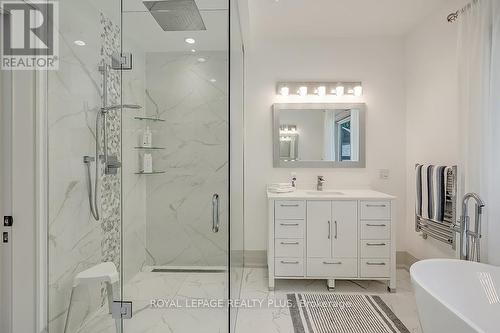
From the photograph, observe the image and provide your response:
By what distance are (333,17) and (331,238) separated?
2.18m

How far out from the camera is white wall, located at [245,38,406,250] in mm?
3297

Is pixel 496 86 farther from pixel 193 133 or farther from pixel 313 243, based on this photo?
pixel 193 133

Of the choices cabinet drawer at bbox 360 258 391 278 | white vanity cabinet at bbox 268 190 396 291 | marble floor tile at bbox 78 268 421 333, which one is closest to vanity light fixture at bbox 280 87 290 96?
white vanity cabinet at bbox 268 190 396 291

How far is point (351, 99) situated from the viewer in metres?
A: 3.32

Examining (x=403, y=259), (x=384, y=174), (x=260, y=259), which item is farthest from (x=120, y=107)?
(x=403, y=259)

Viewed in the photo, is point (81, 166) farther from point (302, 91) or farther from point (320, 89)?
point (320, 89)

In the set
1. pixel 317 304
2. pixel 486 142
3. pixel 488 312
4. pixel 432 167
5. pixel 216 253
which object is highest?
pixel 486 142

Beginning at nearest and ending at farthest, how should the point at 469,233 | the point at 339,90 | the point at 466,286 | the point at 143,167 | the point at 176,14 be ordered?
the point at 466,286 → the point at 469,233 → the point at 176,14 → the point at 143,167 → the point at 339,90

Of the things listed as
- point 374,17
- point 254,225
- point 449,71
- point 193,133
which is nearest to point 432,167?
point 449,71

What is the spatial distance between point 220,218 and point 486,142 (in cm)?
189

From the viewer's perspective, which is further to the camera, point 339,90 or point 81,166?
point 339,90

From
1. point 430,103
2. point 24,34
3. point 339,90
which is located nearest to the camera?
point 24,34

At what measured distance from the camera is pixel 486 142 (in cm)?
195

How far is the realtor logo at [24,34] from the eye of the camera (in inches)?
58.7
